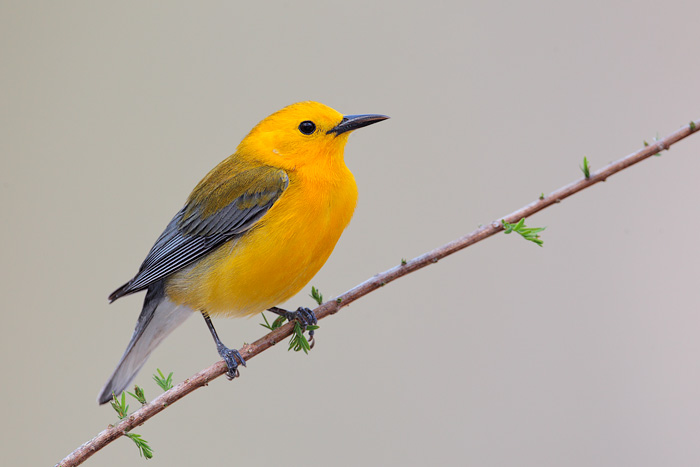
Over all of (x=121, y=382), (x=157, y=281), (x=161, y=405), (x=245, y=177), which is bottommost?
(x=161, y=405)

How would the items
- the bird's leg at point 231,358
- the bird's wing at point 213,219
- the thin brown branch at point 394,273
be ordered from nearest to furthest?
the thin brown branch at point 394,273 < the bird's leg at point 231,358 < the bird's wing at point 213,219

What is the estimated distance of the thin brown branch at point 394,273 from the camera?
217cm

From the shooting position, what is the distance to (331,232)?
3053 mm

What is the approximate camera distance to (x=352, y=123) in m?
3.19

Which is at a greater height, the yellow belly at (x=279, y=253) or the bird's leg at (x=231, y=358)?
the yellow belly at (x=279, y=253)

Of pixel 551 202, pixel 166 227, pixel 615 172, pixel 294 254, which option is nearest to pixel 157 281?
pixel 166 227

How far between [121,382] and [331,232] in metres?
1.47

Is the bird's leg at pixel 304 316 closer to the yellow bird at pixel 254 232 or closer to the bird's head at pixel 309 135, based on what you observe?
the yellow bird at pixel 254 232

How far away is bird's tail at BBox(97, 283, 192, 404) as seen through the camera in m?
3.44

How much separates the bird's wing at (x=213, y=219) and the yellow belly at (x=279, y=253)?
2.4 inches

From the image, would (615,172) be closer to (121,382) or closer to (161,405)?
(161,405)

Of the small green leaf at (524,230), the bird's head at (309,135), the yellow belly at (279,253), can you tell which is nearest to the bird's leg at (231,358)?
the yellow belly at (279,253)

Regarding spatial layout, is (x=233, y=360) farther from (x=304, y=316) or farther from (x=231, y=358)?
(x=304, y=316)

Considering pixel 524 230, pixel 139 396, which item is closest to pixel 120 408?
pixel 139 396
